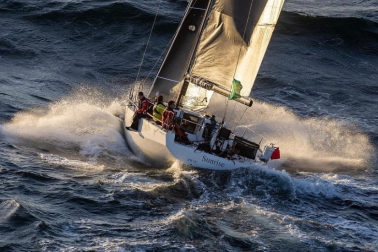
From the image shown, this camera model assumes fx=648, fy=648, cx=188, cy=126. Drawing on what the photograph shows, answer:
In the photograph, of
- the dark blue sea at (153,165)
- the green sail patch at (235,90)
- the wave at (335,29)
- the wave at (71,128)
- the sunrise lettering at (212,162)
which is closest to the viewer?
the dark blue sea at (153,165)

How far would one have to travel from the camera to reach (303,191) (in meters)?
19.9

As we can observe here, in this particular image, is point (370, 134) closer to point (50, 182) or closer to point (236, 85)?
point (236, 85)

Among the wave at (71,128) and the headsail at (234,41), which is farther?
the wave at (71,128)

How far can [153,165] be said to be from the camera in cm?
2145

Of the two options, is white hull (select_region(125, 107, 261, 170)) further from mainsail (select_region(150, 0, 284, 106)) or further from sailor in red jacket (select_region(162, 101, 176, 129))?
mainsail (select_region(150, 0, 284, 106))

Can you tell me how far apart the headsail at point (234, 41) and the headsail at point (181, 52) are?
1156 millimetres

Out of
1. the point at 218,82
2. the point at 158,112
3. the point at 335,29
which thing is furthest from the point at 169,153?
the point at 335,29

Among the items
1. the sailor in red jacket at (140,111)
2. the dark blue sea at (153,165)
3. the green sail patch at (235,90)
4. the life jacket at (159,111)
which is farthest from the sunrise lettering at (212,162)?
the sailor in red jacket at (140,111)

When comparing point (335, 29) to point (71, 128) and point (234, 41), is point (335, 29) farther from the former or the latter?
point (71, 128)

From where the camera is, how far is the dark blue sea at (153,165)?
16.6m

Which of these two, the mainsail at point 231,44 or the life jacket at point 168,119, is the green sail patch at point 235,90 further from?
the life jacket at point 168,119

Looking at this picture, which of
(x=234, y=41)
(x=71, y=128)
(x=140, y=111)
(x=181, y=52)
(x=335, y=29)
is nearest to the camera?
(x=234, y=41)

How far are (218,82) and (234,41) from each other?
1513 mm

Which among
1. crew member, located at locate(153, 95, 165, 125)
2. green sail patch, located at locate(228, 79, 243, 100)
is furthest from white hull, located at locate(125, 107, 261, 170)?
green sail patch, located at locate(228, 79, 243, 100)
